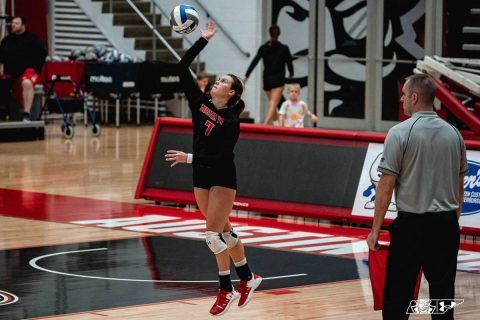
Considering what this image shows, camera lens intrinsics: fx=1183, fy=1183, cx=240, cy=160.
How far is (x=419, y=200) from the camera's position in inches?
278

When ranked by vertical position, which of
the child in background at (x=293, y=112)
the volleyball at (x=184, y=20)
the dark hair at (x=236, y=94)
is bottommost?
the child in background at (x=293, y=112)

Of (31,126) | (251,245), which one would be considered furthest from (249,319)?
(31,126)

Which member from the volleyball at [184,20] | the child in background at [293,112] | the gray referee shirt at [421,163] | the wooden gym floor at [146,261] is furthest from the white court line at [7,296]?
the child in background at [293,112]

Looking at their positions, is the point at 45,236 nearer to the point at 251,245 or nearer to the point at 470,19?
the point at 251,245

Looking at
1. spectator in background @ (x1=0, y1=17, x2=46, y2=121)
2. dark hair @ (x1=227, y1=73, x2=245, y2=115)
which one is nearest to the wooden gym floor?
dark hair @ (x1=227, y1=73, x2=245, y2=115)

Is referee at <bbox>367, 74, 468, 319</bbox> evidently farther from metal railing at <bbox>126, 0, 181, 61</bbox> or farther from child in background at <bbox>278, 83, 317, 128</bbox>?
metal railing at <bbox>126, 0, 181, 61</bbox>

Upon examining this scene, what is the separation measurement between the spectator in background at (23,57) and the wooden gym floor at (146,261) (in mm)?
5934

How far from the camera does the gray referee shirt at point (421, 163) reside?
23.1 feet

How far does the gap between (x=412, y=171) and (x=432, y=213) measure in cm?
28

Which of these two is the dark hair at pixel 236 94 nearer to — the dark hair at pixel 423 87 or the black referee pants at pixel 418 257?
the dark hair at pixel 423 87

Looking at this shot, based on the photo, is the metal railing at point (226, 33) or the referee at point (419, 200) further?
the metal railing at point (226, 33)

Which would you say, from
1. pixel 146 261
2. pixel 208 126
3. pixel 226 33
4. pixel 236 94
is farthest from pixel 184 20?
pixel 226 33

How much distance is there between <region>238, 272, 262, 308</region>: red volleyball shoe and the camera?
932cm

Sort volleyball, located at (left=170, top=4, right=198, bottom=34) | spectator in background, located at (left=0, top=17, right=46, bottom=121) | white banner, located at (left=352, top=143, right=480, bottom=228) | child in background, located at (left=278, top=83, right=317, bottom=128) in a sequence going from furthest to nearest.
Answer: spectator in background, located at (left=0, top=17, right=46, bottom=121) → child in background, located at (left=278, top=83, right=317, bottom=128) → white banner, located at (left=352, top=143, right=480, bottom=228) → volleyball, located at (left=170, top=4, right=198, bottom=34)
